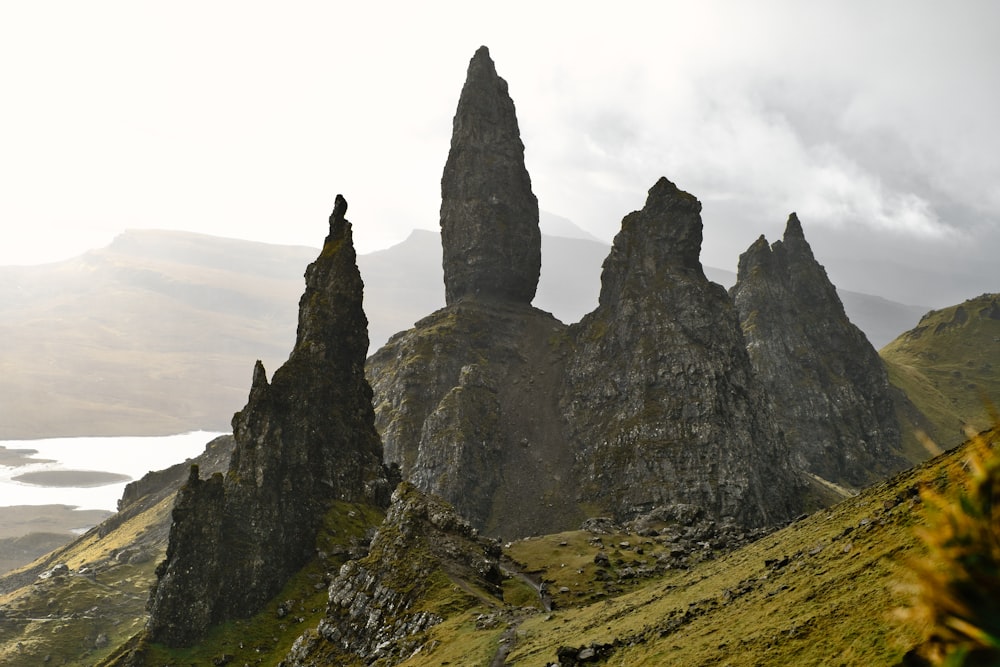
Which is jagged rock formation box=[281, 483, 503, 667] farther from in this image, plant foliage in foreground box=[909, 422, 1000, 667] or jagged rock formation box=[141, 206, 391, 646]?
plant foliage in foreground box=[909, 422, 1000, 667]

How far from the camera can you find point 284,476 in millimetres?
97688

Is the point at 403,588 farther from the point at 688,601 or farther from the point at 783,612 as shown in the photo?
the point at 783,612

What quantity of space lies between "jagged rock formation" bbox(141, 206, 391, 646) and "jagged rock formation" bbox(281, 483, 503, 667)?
85.0ft

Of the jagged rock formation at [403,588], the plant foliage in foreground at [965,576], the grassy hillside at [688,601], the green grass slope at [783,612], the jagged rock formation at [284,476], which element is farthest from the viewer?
the jagged rock formation at [284,476]

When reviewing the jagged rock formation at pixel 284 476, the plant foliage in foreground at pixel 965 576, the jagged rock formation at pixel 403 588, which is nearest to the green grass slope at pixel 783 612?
the plant foliage in foreground at pixel 965 576

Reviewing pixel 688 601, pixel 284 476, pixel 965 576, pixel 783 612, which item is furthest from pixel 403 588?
pixel 965 576

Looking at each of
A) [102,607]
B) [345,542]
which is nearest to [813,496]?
[345,542]

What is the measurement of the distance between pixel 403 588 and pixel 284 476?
44.7 metres

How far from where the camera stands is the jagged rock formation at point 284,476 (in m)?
82.4

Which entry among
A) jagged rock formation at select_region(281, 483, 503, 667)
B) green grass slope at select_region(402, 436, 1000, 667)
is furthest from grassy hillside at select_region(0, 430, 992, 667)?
jagged rock formation at select_region(281, 483, 503, 667)

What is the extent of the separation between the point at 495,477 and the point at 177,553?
123638mm

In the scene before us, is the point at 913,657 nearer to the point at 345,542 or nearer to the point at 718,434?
the point at 345,542

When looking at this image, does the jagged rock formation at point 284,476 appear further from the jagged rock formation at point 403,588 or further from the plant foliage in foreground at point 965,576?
the plant foliage in foreground at point 965,576

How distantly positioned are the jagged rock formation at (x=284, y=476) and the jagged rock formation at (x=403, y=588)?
85.0 feet
